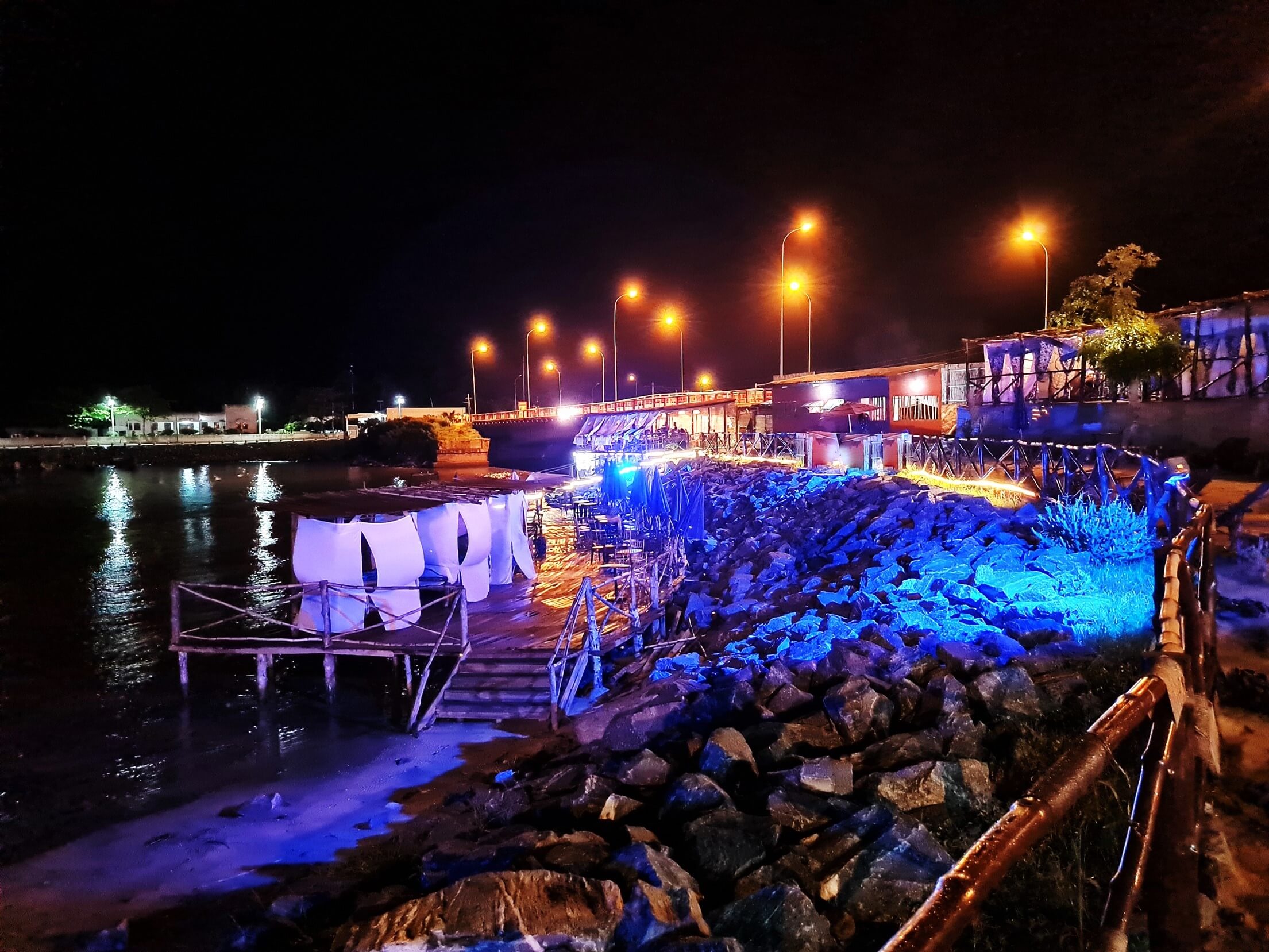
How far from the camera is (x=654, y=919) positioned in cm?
527

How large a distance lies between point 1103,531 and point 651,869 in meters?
9.40

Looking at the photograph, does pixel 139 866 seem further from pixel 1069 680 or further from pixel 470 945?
pixel 1069 680

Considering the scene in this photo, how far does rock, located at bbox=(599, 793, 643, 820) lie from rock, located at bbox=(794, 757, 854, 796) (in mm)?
1707

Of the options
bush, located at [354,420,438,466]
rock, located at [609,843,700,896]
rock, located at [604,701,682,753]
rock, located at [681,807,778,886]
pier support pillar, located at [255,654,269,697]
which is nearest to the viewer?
rock, located at [609,843,700,896]

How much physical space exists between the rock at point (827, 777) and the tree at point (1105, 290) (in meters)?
28.6

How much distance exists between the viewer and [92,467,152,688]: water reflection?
17953 millimetres

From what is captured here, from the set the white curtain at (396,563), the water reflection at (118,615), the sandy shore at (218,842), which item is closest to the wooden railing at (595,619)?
the sandy shore at (218,842)

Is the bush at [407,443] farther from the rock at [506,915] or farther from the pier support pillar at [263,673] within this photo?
the rock at [506,915]

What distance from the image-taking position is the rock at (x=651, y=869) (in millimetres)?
5688

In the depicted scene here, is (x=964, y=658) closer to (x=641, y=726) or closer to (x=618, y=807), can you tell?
(x=641, y=726)

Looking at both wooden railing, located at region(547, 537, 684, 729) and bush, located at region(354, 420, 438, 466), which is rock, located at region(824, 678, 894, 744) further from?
bush, located at region(354, 420, 438, 466)

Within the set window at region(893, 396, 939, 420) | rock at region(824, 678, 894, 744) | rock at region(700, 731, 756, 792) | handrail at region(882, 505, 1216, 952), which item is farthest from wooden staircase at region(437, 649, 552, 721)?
Answer: window at region(893, 396, 939, 420)

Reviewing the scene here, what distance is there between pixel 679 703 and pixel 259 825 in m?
5.59

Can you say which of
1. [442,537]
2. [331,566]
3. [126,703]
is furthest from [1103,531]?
[126,703]
